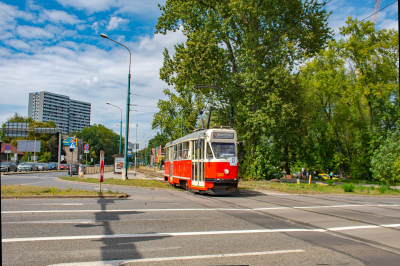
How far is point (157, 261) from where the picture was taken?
5.16 metres

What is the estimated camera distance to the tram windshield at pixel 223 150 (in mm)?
15906

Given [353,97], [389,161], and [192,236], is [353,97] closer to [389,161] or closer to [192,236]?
[389,161]

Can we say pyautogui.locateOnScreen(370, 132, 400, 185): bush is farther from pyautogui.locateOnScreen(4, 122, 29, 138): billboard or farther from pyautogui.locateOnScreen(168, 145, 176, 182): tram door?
pyautogui.locateOnScreen(4, 122, 29, 138): billboard

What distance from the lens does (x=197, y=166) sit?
16.5 m

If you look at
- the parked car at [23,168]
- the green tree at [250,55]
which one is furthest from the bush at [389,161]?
the parked car at [23,168]

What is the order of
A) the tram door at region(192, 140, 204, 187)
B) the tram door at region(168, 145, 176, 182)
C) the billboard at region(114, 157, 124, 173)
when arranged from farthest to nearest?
1. the billboard at region(114, 157, 124, 173)
2. the tram door at region(168, 145, 176, 182)
3. the tram door at region(192, 140, 204, 187)

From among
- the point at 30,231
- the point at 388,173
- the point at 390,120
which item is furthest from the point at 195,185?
the point at 390,120

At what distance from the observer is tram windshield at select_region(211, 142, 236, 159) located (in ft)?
52.2

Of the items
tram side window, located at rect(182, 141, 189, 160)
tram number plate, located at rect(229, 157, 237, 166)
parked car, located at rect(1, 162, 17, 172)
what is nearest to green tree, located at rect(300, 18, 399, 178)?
tram side window, located at rect(182, 141, 189, 160)

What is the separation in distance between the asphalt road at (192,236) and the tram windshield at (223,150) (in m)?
5.14

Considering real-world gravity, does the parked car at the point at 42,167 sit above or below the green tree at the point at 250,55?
below

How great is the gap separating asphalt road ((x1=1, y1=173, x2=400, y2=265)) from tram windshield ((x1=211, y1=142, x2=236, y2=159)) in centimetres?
514

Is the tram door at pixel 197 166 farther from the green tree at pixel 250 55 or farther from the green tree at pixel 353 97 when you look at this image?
the green tree at pixel 353 97

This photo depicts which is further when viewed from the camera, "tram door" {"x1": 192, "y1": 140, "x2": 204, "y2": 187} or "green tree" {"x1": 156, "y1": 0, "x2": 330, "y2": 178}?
"green tree" {"x1": 156, "y1": 0, "x2": 330, "y2": 178}
